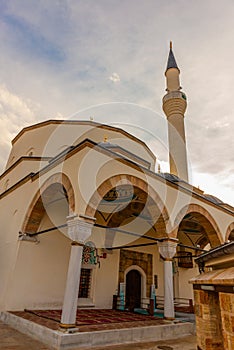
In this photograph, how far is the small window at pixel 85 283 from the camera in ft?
27.1

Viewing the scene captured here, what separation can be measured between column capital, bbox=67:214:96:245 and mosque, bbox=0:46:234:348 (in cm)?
2

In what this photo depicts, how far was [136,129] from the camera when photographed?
1188 centimetres

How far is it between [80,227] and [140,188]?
82.3 inches

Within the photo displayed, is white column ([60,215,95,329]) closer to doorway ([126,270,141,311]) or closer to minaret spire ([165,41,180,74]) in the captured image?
doorway ([126,270,141,311])

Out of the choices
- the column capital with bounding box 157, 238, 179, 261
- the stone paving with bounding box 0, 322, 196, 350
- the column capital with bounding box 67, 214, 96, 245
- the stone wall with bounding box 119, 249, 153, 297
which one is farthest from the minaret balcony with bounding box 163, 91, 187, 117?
the stone paving with bounding box 0, 322, 196, 350

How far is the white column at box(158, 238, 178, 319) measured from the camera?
20.3 ft

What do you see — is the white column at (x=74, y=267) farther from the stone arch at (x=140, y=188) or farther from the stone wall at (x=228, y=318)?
the stone wall at (x=228, y=318)

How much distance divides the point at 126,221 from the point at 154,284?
9.37ft

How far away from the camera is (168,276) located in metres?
6.44

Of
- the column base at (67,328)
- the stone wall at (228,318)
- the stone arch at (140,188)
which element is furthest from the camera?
the stone arch at (140,188)

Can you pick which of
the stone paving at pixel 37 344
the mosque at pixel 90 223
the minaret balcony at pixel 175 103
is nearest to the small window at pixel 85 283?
the mosque at pixel 90 223

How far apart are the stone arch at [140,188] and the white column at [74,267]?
27 cm

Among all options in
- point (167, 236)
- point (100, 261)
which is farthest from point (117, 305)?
point (167, 236)

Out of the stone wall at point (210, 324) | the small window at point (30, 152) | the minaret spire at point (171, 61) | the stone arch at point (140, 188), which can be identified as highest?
the minaret spire at point (171, 61)
